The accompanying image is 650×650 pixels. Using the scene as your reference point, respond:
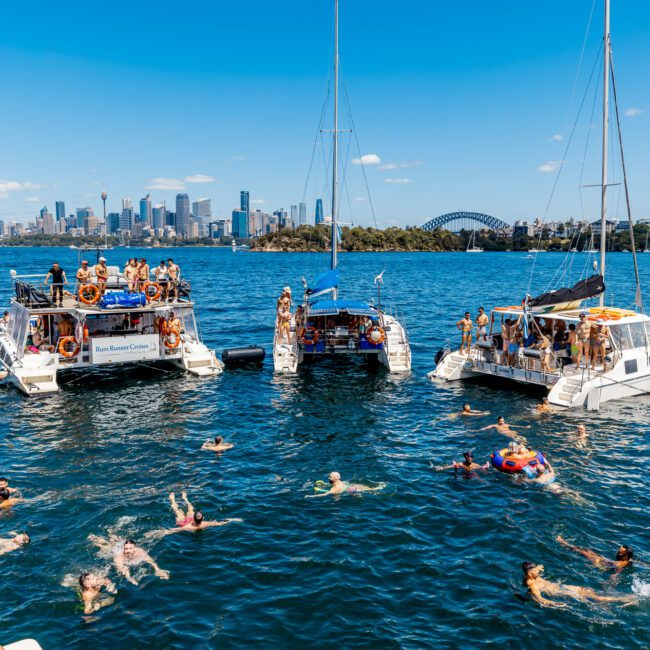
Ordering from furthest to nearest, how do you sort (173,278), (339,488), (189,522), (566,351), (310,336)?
(173,278)
(310,336)
(566,351)
(339,488)
(189,522)

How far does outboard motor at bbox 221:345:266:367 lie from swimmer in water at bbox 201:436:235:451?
38.0 feet

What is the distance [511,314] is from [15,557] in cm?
2092

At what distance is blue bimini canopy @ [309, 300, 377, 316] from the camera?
2930 centimetres

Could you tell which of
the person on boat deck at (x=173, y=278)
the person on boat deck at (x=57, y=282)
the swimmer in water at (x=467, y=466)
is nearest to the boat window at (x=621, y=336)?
the swimmer in water at (x=467, y=466)

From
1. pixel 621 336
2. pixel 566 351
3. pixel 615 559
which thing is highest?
pixel 621 336

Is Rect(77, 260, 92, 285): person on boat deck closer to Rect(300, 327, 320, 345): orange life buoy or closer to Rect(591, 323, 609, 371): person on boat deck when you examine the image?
Rect(300, 327, 320, 345): orange life buoy

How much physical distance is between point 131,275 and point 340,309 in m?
10.4

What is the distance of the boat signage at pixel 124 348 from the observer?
1051 inches

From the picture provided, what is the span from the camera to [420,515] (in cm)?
1569

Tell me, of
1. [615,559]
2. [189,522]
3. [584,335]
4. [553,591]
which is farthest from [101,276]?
[615,559]

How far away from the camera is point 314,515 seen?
15.6 m

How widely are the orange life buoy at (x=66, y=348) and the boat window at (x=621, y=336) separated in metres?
22.2

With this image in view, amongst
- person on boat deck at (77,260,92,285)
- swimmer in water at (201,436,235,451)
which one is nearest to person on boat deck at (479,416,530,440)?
swimmer in water at (201,436,235,451)

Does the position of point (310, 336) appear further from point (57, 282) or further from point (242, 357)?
point (57, 282)
